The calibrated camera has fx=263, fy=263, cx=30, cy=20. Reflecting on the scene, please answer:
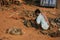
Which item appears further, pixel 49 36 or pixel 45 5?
pixel 45 5

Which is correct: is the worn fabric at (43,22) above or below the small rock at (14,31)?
above

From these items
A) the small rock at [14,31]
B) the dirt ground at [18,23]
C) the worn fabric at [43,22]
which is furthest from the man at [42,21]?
the small rock at [14,31]

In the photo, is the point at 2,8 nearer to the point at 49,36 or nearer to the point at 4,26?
the point at 4,26

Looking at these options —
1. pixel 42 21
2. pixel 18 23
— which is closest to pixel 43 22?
pixel 42 21

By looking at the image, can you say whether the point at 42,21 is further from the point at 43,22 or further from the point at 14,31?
the point at 14,31

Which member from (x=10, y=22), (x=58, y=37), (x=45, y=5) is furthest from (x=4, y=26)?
(x=45, y=5)

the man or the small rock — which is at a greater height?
the man

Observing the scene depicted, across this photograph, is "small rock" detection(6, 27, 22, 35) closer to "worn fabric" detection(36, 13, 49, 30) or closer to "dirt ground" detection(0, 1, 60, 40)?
"dirt ground" detection(0, 1, 60, 40)

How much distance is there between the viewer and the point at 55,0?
550 inches

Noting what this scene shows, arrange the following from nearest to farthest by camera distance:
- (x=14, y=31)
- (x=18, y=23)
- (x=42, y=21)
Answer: (x=14, y=31), (x=42, y=21), (x=18, y=23)

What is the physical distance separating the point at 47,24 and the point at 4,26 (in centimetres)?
165

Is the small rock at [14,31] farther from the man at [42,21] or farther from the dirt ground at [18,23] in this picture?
the man at [42,21]

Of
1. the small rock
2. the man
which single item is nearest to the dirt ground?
the small rock

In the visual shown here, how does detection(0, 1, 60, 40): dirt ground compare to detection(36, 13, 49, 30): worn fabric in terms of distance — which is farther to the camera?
detection(36, 13, 49, 30): worn fabric
